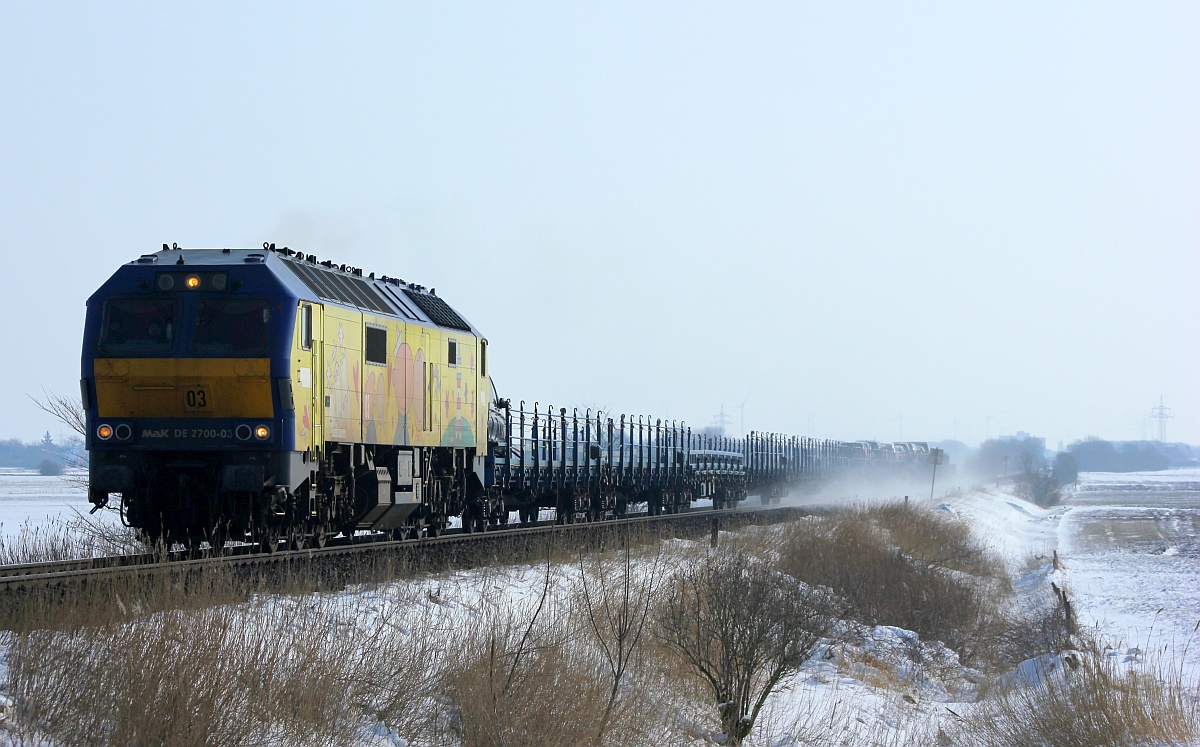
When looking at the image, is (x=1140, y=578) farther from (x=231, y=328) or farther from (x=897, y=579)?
(x=231, y=328)

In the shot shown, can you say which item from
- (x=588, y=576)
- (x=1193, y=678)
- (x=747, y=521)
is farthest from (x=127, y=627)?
(x=747, y=521)

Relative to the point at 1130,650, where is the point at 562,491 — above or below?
above

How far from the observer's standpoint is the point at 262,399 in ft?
51.6

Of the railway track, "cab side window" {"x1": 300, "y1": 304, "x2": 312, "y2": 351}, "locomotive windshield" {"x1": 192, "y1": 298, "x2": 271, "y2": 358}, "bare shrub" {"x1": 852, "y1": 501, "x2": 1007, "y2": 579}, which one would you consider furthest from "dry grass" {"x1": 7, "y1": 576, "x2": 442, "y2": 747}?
"bare shrub" {"x1": 852, "y1": 501, "x2": 1007, "y2": 579}

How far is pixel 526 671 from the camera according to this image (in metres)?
11.1

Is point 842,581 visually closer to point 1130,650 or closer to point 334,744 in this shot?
point 1130,650

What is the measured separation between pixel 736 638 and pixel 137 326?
8.57m

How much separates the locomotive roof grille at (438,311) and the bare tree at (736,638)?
274 inches

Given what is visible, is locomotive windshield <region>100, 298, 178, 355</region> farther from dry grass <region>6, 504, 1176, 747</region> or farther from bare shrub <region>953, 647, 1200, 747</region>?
bare shrub <region>953, 647, 1200, 747</region>

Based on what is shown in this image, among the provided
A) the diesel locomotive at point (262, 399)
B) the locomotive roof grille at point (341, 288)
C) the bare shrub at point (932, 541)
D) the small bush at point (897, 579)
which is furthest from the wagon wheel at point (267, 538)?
the bare shrub at point (932, 541)

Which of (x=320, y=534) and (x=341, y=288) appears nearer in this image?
(x=320, y=534)

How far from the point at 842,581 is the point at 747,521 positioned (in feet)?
31.0

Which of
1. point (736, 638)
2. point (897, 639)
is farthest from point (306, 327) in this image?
point (897, 639)

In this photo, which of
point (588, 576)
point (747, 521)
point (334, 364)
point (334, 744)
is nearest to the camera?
point (334, 744)
